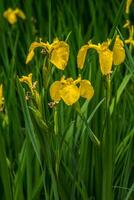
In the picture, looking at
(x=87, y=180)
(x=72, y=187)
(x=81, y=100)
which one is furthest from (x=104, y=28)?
(x=72, y=187)

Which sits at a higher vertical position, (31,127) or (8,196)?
(31,127)

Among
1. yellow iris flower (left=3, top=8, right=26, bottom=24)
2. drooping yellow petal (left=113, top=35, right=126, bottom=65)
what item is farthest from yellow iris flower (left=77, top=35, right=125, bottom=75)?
yellow iris flower (left=3, top=8, right=26, bottom=24)

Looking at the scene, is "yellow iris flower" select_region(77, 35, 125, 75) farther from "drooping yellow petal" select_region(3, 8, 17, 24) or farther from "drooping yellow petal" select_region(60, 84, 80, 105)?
"drooping yellow petal" select_region(3, 8, 17, 24)

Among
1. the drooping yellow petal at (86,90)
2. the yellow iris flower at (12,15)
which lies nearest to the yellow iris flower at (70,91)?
the drooping yellow petal at (86,90)

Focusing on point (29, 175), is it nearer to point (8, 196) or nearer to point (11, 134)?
point (8, 196)

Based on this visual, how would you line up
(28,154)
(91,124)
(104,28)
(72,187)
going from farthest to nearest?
(104,28), (91,124), (28,154), (72,187)

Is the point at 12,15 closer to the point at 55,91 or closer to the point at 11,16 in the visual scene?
the point at 11,16

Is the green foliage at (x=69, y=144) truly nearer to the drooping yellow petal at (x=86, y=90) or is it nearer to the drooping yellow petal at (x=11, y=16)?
the drooping yellow petal at (x=86, y=90)
